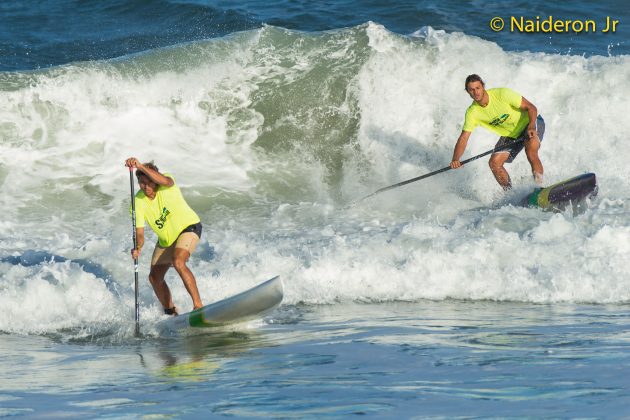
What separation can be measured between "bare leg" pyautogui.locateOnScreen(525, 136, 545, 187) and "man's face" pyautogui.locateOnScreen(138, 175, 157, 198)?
197 inches

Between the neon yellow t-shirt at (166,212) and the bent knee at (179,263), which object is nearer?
the bent knee at (179,263)

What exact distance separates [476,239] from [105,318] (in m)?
3.85

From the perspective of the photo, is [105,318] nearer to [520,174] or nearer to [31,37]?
[520,174]

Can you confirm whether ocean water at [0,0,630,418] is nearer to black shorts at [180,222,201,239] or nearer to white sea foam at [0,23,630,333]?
white sea foam at [0,23,630,333]

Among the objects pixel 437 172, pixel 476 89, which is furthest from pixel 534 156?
pixel 476 89

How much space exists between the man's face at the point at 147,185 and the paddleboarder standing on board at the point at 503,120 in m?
4.12

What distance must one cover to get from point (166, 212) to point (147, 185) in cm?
30

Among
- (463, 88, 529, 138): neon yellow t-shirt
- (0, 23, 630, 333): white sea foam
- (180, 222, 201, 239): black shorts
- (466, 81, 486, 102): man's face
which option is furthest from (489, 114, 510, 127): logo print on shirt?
(180, 222, 201, 239): black shorts

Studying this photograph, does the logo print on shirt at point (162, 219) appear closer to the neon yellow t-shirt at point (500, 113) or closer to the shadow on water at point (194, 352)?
the shadow on water at point (194, 352)

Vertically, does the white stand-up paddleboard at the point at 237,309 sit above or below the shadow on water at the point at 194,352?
above

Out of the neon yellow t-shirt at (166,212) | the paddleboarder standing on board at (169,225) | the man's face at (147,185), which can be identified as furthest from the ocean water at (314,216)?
the man's face at (147,185)

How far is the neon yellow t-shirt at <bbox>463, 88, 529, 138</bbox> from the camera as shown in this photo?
12.0 metres

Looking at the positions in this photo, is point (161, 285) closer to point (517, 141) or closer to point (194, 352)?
point (194, 352)

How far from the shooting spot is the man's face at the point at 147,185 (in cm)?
879
